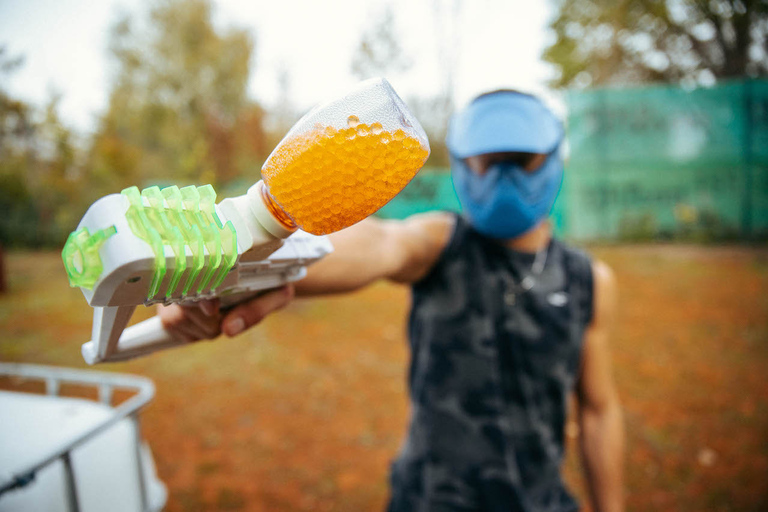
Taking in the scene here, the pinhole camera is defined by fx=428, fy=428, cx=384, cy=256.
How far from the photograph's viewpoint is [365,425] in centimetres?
493

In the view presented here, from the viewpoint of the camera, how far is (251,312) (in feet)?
2.97

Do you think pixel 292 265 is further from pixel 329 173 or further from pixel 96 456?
pixel 96 456

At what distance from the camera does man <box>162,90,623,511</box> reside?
1.70 metres

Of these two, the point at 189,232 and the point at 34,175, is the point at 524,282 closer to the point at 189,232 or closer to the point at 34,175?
the point at 189,232

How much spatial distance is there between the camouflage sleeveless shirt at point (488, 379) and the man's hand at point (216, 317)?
103 cm

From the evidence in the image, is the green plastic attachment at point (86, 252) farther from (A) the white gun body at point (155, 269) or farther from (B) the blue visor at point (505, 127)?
(B) the blue visor at point (505, 127)

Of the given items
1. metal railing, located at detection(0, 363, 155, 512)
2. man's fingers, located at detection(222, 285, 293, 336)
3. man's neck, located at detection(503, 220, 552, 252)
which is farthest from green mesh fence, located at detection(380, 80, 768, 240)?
man's fingers, located at detection(222, 285, 293, 336)

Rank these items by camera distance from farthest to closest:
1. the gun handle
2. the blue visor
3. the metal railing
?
the blue visor < the metal railing < the gun handle

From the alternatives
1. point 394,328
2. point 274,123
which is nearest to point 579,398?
point 394,328

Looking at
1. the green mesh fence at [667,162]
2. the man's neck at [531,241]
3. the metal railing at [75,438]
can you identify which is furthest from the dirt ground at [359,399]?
the green mesh fence at [667,162]

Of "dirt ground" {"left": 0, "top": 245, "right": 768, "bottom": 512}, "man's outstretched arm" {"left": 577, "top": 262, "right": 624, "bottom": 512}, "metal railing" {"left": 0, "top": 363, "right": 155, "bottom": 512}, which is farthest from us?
"dirt ground" {"left": 0, "top": 245, "right": 768, "bottom": 512}

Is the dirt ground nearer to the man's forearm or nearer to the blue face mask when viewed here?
the man's forearm

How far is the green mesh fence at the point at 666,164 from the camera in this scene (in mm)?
11484

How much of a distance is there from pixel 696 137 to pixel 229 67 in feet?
44.5
